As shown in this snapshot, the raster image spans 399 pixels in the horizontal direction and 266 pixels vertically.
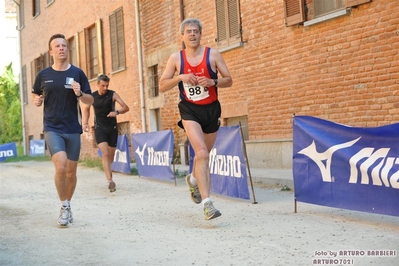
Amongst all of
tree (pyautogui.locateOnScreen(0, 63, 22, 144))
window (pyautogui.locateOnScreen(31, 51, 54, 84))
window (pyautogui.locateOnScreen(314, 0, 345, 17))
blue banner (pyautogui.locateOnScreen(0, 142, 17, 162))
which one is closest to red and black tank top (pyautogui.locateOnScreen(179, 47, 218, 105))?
window (pyautogui.locateOnScreen(314, 0, 345, 17))

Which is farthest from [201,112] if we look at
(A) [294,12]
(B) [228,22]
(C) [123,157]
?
(C) [123,157]

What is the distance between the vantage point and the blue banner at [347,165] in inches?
273

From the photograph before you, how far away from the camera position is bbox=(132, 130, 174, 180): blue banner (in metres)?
14.1

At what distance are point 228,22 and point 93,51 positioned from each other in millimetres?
11357

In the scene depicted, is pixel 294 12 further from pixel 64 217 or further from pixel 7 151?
pixel 7 151

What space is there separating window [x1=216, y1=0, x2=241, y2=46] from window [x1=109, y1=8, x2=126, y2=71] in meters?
6.95

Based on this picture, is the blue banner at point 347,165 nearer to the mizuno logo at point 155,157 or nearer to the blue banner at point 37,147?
the mizuno logo at point 155,157

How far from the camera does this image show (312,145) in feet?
26.7

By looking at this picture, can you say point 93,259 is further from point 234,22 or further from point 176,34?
point 176,34

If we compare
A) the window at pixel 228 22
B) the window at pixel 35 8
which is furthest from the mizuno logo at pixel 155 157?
the window at pixel 35 8

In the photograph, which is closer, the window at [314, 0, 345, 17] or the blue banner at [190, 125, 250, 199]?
the blue banner at [190, 125, 250, 199]

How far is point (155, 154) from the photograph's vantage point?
48.6 feet

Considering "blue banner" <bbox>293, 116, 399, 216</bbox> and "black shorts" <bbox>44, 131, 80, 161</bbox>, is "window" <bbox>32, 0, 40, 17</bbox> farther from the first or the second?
"blue banner" <bbox>293, 116, 399, 216</bbox>

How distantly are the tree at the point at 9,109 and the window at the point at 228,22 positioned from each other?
29.1 m
